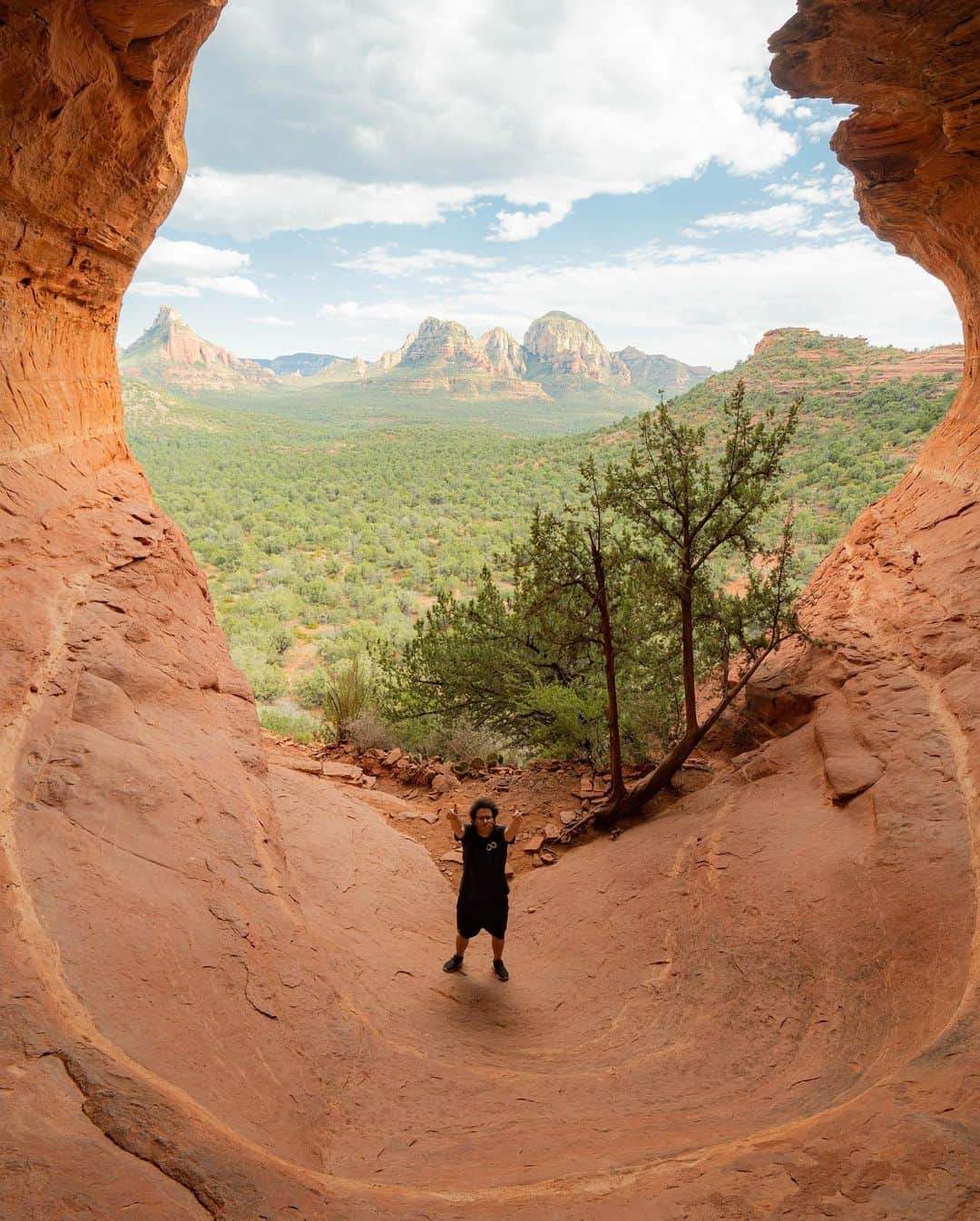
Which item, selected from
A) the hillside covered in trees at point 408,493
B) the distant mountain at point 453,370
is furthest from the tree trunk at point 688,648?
the distant mountain at point 453,370

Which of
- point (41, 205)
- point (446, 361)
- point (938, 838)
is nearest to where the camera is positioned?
point (938, 838)

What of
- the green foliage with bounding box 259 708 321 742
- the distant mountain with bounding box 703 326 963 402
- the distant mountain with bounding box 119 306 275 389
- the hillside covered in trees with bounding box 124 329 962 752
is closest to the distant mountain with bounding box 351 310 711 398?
the distant mountain with bounding box 119 306 275 389

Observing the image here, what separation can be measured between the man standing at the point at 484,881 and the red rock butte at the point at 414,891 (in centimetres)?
45

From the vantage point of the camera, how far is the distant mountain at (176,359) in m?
168

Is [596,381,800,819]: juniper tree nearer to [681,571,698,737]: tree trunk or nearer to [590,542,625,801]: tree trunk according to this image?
[681,571,698,737]: tree trunk

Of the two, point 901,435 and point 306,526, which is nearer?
point 901,435

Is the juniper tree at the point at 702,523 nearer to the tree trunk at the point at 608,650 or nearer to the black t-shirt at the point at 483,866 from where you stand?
the tree trunk at the point at 608,650

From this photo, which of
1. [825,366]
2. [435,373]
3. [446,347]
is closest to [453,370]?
[435,373]

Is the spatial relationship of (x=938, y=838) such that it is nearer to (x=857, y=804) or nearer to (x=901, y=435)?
(x=857, y=804)

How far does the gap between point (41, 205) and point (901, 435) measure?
34.4 meters

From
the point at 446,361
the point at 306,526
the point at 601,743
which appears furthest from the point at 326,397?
the point at 601,743

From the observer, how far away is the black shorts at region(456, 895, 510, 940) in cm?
595

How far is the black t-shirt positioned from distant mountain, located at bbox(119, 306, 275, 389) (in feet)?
573

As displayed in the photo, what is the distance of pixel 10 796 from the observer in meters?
4.00
